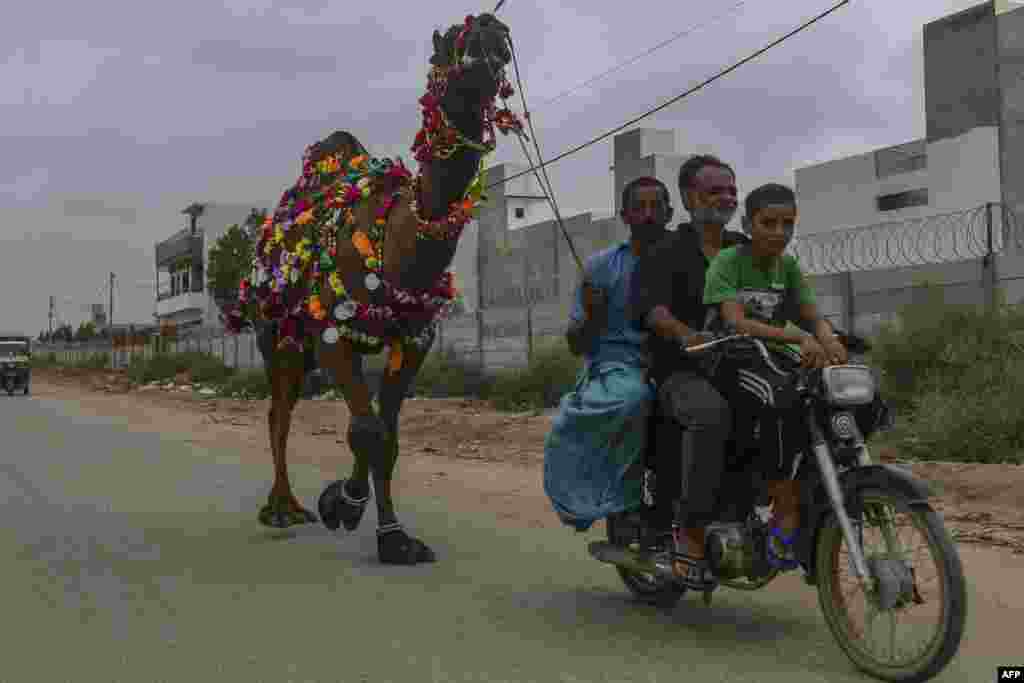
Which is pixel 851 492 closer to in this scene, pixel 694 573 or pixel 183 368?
pixel 694 573

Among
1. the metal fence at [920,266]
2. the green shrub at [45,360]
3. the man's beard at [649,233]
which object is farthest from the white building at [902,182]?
the green shrub at [45,360]

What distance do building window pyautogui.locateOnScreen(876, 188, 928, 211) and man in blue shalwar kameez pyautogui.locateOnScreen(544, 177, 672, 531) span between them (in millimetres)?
26911

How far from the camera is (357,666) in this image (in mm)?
4039

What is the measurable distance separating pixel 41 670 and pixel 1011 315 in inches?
421

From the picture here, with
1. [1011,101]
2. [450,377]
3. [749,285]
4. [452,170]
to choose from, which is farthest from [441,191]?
[1011,101]

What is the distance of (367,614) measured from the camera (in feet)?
15.9

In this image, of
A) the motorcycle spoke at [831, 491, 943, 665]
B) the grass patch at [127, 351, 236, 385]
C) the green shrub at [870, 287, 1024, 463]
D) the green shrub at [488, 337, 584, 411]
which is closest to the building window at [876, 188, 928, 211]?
the green shrub at [488, 337, 584, 411]

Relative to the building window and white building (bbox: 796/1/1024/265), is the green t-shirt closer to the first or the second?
white building (bbox: 796/1/1024/265)

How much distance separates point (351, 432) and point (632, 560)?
2186 millimetres

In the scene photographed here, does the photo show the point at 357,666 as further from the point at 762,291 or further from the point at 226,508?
the point at 226,508

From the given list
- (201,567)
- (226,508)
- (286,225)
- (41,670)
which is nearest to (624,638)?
(41,670)

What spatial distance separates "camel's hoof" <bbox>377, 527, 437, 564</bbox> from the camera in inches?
237

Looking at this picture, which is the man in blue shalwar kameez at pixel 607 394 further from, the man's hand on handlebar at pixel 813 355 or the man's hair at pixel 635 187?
the man's hand on handlebar at pixel 813 355

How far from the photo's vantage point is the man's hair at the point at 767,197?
4238mm
